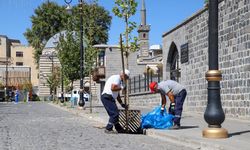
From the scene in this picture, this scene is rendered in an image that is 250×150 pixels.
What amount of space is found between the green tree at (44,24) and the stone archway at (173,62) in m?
42.2

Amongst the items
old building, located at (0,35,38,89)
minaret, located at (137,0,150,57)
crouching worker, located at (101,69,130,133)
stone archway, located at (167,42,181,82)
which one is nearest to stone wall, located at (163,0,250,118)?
stone archway, located at (167,42,181,82)

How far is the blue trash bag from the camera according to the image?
1335cm

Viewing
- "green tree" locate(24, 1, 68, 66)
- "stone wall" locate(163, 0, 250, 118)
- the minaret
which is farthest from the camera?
the minaret

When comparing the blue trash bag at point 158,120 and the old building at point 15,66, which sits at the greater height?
the old building at point 15,66

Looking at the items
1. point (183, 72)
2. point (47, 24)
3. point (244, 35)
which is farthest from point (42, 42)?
point (244, 35)

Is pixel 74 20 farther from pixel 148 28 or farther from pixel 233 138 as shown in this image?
pixel 148 28

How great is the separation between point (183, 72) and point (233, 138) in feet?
41.5

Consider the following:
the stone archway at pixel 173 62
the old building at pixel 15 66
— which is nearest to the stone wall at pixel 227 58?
the stone archway at pixel 173 62

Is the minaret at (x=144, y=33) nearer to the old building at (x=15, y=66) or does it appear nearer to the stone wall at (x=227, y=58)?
the old building at (x=15, y=66)

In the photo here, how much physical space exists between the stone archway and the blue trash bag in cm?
1136

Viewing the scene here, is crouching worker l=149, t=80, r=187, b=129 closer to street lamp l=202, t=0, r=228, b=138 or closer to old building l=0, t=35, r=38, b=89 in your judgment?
street lamp l=202, t=0, r=228, b=138

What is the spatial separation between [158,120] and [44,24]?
2199 inches

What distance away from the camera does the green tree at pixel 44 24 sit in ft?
221

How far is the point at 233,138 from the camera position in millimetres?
10602
